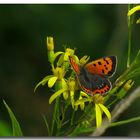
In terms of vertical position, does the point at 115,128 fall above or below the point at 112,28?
below

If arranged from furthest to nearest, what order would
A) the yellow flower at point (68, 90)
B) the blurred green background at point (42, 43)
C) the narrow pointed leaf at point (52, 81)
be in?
the blurred green background at point (42, 43), the narrow pointed leaf at point (52, 81), the yellow flower at point (68, 90)

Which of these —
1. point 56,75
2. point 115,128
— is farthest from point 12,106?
point 56,75

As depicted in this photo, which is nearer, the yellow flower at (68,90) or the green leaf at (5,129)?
the yellow flower at (68,90)

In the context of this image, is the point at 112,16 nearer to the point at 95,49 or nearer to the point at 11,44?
the point at 95,49

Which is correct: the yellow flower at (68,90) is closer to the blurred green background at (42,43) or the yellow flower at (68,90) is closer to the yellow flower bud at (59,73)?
the yellow flower bud at (59,73)

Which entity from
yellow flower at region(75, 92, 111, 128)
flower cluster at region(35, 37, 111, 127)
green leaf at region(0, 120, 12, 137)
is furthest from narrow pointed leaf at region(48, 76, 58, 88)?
green leaf at region(0, 120, 12, 137)

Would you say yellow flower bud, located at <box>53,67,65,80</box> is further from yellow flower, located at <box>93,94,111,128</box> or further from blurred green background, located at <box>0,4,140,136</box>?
blurred green background, located at <box>0,4,140,136</box>

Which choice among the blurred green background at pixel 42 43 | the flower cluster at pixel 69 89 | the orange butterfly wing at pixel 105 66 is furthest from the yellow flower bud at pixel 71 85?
the blurred green background at pixel 42 43
